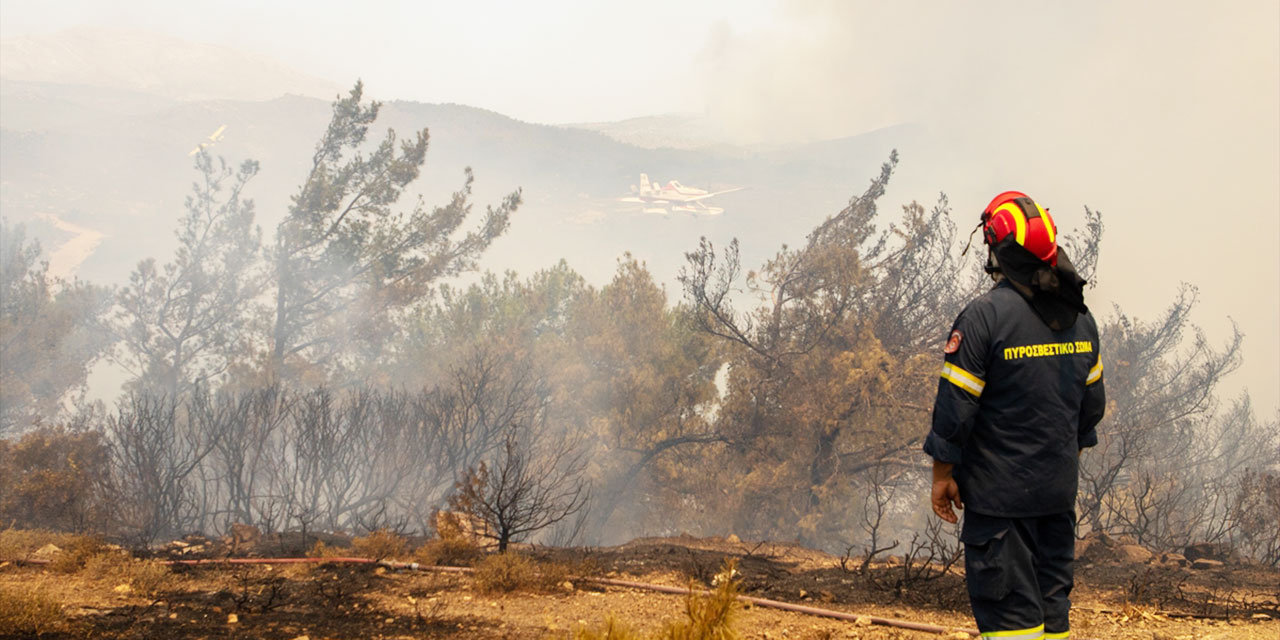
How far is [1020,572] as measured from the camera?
3184 mm

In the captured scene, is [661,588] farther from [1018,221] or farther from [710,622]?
[1018,221]

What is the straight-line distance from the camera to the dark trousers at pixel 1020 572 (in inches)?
125

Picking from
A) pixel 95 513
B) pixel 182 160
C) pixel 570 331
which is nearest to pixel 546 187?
pixel 182 160

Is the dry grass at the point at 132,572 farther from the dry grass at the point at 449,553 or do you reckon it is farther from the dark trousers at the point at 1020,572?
the dark trousers at the point at 1020,572

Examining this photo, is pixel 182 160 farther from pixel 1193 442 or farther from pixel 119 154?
pixel 1193 442

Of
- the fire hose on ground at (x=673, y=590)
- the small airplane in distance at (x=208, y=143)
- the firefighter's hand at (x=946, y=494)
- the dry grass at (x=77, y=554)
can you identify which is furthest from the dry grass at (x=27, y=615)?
the small airplane in distance at (x=208, y=143)

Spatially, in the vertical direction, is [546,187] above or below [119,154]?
above

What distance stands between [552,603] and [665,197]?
120 meters

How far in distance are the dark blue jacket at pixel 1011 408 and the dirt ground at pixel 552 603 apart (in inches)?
105

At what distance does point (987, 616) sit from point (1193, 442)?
3167cm

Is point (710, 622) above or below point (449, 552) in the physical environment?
above

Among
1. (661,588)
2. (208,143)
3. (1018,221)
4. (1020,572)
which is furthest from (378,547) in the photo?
(208,143)

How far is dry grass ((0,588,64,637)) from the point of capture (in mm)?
5055

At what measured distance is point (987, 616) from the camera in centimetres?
322
